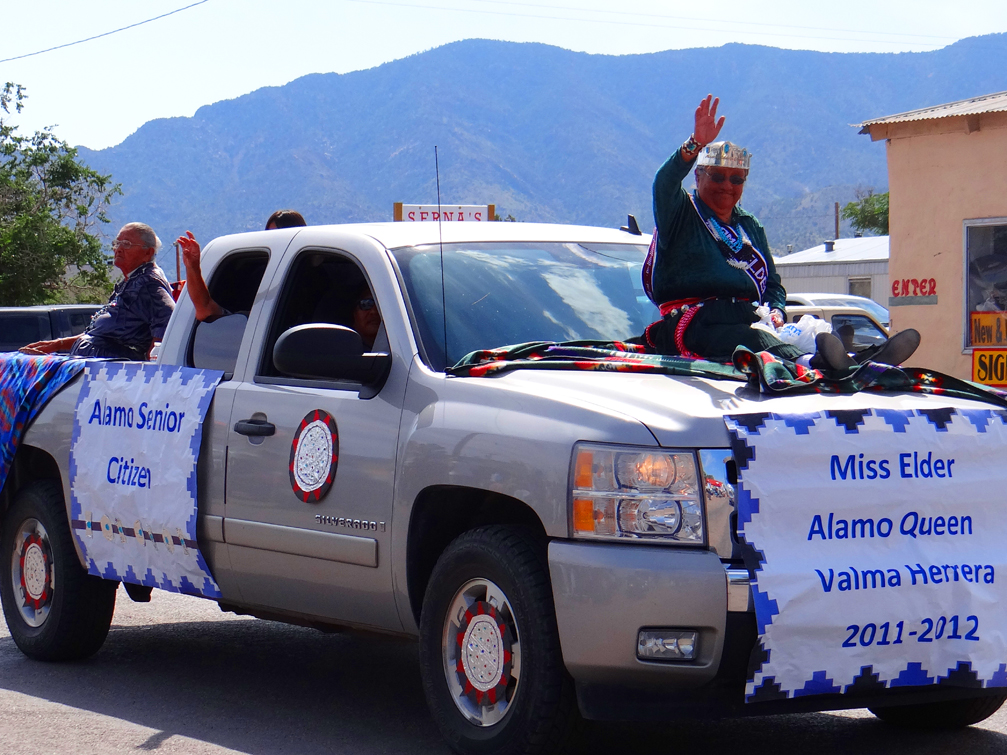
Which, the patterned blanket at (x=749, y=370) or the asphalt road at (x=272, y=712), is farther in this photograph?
the asphalt road at (x=272, y=712)

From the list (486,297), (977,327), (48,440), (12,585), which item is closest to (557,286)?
(486,297)

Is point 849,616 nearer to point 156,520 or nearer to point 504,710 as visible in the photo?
point 504,710

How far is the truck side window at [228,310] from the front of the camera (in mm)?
5953

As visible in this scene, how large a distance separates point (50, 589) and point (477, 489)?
2999mm

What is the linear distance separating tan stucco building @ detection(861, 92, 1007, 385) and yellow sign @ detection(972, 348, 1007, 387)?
0.01m

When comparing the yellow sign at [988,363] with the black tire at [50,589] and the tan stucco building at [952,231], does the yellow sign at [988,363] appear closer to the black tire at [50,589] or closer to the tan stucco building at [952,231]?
the tan stucco building at [952,231]

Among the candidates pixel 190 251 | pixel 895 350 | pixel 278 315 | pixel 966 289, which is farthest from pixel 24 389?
pixel 966 289

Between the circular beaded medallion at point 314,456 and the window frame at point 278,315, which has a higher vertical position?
the window frame at point 278,315

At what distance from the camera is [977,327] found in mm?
17688

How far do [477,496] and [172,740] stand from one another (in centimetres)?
151

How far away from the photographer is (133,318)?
7.28 m

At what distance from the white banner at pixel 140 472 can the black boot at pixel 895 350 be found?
2.58 meters

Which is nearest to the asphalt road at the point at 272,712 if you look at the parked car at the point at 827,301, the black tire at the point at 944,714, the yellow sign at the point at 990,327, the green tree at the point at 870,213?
the black tire at the point at 944,714

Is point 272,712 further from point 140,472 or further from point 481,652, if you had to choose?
point 481,652
